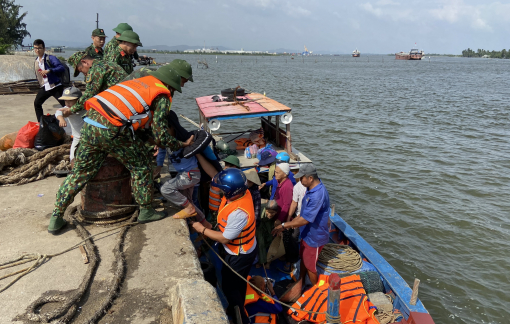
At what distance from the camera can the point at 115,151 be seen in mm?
3729

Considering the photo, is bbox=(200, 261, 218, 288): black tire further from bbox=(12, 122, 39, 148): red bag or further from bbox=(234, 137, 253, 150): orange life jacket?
bbox=(12, 122, 39, 148): red bag

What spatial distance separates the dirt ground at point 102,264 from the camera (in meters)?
2.87

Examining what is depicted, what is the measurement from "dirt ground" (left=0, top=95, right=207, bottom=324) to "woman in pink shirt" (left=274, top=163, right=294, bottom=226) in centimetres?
162

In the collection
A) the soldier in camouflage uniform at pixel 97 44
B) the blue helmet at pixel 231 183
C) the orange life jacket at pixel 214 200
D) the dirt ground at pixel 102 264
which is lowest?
the dirt ground at pixel 102 264

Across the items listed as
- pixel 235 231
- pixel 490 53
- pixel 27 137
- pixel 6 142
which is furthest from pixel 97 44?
pixel 490 53

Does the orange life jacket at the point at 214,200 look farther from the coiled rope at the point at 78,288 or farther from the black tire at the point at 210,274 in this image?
the coiled rope at the point at 78,288

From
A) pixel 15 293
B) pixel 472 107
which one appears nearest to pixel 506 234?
pixel 15 293

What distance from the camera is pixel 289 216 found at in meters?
5.21

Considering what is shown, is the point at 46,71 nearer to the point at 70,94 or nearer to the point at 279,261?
the point at 70,94

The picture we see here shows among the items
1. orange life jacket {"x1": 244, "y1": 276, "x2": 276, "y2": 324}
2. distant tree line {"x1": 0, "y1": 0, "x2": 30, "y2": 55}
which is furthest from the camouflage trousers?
distant tree line {"x1": 0, "y1": 0, "x2": 30, "y2": 55}

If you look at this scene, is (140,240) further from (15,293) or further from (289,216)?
(289,216)

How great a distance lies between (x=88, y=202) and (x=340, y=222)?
425 cm

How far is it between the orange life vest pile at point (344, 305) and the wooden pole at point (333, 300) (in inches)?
14.6

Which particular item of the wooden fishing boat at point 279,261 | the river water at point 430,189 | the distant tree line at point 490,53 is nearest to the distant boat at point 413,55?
the distant tree line at point 490,53
